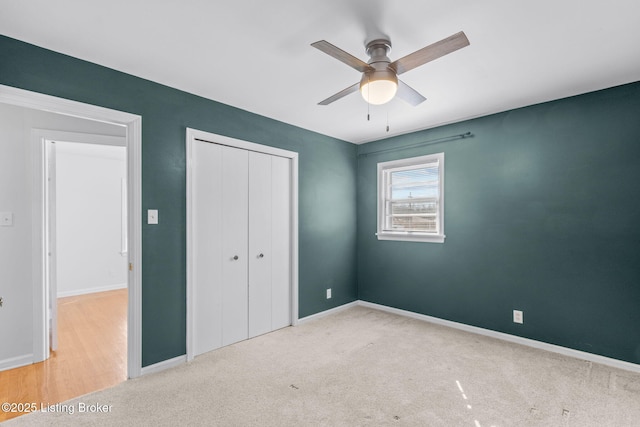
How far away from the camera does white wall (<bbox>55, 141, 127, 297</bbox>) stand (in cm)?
545

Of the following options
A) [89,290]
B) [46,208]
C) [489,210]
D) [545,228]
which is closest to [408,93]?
[489,210]

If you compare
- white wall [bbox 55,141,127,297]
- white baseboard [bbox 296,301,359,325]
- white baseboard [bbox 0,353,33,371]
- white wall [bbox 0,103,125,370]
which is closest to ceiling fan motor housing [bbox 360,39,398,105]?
white baseboard [bbox 296,301,359,325]

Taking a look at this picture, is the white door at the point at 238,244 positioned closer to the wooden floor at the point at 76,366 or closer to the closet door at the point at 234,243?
the closet door at the point at 234,243

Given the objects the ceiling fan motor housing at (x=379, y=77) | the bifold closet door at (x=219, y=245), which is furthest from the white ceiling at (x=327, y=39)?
the bifold closet door at (x=219, y=245)

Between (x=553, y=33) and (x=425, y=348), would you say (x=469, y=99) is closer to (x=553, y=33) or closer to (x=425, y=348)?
(x=553, y=33)

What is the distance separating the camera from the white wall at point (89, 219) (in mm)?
5449

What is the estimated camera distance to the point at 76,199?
5.57 metres

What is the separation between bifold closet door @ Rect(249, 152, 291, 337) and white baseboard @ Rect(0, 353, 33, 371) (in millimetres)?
1951

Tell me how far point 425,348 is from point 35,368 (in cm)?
356

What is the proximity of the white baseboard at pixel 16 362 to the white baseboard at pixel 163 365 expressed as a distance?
3.81ft

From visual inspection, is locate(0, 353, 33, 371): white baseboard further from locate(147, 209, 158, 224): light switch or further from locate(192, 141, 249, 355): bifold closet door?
locate(147, 209, 158, 224): light switch

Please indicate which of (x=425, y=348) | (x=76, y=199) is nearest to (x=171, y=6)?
(x=425, y=348)

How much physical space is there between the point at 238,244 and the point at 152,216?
0.93m

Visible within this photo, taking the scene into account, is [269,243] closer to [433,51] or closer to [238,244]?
[238,244]
